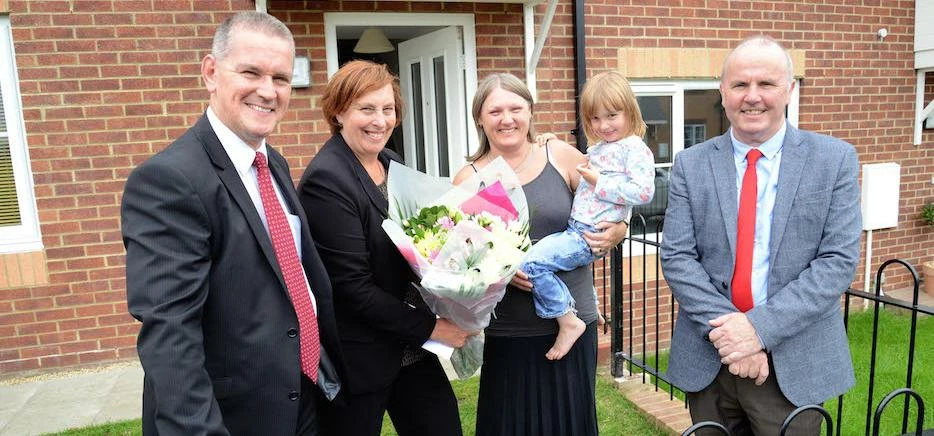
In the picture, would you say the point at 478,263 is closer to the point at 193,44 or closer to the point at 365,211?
the point at 365,211

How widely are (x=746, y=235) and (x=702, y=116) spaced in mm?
4280

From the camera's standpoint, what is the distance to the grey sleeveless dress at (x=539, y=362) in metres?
2.48

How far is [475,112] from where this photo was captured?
255 centimetres

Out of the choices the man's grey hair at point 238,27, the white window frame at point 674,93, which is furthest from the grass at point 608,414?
the man's grey hair at point 238,27

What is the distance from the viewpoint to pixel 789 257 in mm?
1997

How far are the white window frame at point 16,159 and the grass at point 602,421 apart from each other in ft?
5.27

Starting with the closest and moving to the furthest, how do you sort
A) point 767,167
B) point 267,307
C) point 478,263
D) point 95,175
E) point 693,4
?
1. point 267,307
2. point 478,263
3. point 767,167
4. point 95,175
5. point 693,4

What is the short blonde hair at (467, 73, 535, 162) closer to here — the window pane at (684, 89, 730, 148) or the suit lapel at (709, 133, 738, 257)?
the suit lapel at (709, 133, 738, 257)

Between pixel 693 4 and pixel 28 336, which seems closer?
pixel 28 336

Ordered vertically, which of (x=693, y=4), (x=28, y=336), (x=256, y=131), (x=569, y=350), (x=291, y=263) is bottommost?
(x=28, y=336)

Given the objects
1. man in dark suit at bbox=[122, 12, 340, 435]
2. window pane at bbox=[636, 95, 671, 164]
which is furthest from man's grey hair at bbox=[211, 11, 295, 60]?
window pane at bbox=[636, 95, 671, 164]

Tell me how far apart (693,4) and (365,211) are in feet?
15.3

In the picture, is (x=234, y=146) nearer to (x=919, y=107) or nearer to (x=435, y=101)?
(x=435, y=101)

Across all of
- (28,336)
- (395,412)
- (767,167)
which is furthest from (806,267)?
(28,336)
